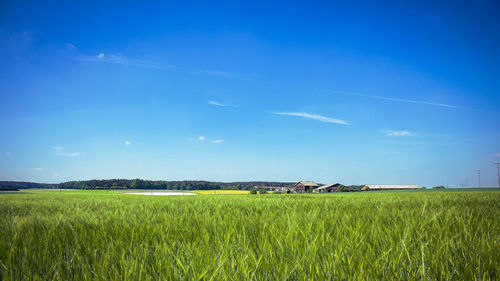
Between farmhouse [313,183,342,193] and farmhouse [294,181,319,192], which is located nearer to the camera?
farmhouse [294,181,319,192]

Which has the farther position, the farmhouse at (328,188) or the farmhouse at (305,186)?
the farmhouse at (328,188)

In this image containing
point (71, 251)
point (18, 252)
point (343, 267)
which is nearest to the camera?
point (343, 267)

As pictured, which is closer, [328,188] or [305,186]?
[305,186]

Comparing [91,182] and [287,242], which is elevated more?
[287,242]

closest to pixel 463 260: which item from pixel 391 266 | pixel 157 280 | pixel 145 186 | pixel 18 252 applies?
pixel 391 266

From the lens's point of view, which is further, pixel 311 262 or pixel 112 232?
pixel 112 232

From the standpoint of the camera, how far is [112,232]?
2.65m

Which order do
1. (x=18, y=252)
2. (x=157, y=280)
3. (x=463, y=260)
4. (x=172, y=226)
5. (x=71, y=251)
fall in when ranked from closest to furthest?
(x=157, y=280), (x=463, y=260), (x=71, y=251), (x=18, y=252), (x=172, y=226)

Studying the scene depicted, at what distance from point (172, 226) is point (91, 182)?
146m

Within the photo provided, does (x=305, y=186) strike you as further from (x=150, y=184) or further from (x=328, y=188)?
(x=150, y=184)

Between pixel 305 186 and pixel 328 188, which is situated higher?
pixel 305 186

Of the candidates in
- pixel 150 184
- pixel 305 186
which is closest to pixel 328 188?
pixel 305 186

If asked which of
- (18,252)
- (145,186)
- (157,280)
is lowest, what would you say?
(145,186)

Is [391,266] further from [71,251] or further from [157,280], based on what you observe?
[71,251]
